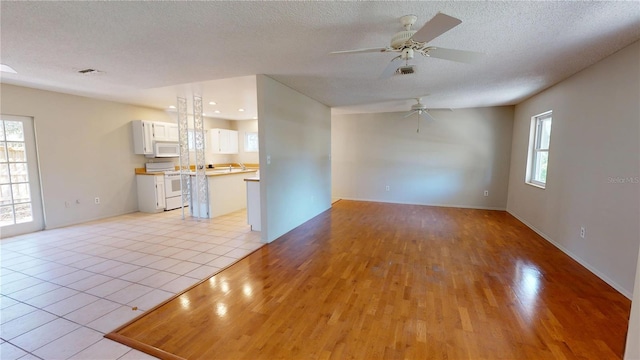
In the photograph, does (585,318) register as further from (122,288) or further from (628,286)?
(122,288)

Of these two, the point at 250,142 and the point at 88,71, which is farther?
the point at 250,142

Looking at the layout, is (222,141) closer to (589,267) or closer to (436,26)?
(436,26)

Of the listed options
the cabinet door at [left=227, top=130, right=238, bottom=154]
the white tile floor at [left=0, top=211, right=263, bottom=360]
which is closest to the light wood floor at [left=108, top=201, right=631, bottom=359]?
the white tile floor at [left=0, top=211, right=263, bottom=360]

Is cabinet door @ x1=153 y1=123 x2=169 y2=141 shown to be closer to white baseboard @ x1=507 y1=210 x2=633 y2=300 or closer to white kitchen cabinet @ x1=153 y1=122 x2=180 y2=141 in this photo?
white kitchen cabinet @ x1=153 y1=122 x2=180 y2=141

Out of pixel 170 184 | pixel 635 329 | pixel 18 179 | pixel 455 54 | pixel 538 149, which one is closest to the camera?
pixel 635 329

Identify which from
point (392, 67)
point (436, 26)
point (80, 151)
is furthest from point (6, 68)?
point (436, 26)

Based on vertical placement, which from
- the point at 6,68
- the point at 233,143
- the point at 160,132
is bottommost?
the point at 233,143

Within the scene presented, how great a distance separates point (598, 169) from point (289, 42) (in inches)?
140

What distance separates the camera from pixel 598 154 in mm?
2934

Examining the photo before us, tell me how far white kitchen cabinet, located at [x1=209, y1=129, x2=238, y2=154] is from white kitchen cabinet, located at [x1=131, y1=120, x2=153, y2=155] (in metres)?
1.76

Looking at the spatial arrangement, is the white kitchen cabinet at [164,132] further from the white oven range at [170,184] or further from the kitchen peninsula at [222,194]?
the kitchen peninsula at [222,194]

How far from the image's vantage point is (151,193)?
5.83m

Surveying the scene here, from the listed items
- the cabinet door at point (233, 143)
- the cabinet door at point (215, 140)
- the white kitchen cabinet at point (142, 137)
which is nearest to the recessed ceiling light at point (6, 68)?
the white kitchen cabinet at point (142, 137)

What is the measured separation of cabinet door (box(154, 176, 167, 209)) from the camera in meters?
5.80
